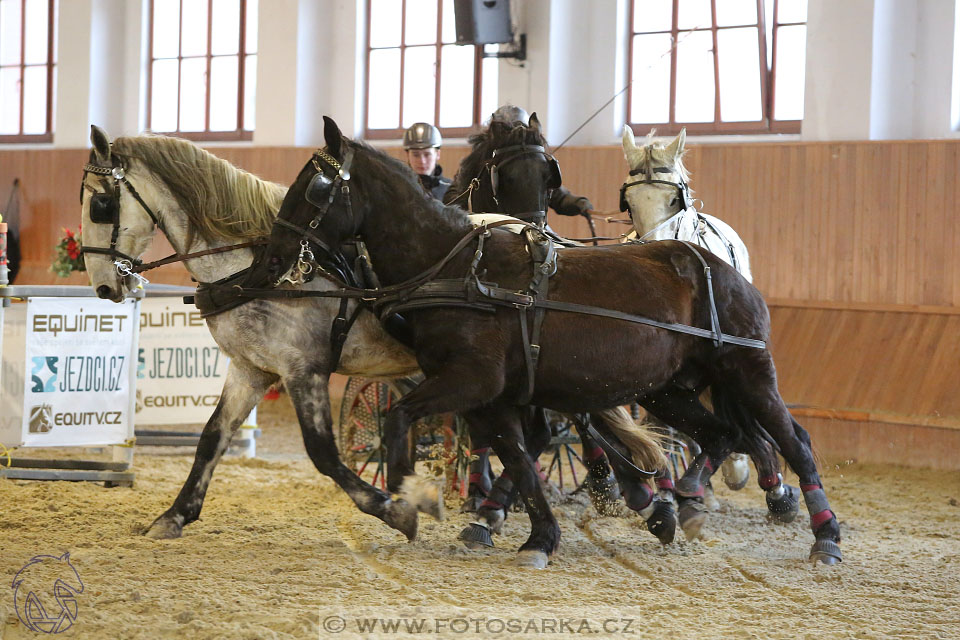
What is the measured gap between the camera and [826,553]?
448cm

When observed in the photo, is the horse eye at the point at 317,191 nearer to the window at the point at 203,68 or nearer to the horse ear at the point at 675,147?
the horse ear at the point at 675,147

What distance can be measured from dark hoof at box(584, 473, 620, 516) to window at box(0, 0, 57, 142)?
11251mm

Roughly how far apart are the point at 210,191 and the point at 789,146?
18.9ft

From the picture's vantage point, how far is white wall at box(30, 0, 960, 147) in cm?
872

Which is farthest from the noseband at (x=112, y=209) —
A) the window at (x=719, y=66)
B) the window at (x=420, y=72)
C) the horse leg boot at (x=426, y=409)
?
the window at (x=420, y=72)

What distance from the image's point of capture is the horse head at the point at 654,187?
5.70 metres

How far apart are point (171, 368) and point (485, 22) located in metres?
5.04

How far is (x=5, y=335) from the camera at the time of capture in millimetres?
6121

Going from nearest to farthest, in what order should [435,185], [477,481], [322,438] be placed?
[322,438]
[477,481]
[435,185]

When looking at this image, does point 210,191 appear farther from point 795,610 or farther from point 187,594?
point 795,610

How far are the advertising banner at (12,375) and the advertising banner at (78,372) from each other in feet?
0.16

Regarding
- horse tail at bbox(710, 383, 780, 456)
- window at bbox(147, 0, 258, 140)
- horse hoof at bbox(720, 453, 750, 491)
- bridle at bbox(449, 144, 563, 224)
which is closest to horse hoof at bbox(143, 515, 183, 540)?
bridle at bbox(449, 144, 563, 224)

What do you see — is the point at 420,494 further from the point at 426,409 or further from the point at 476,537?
the point at 476,537

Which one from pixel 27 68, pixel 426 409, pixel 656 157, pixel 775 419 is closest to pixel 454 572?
pixel 426 409
